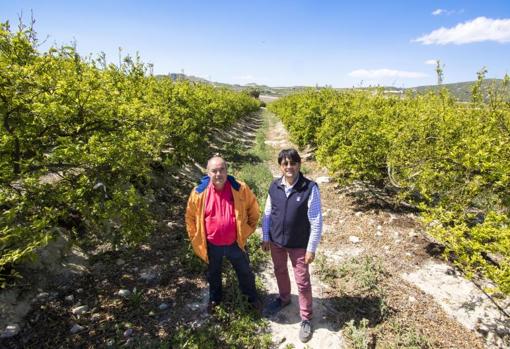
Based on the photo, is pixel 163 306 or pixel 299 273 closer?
pixel 299 273

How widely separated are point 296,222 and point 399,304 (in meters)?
2.52

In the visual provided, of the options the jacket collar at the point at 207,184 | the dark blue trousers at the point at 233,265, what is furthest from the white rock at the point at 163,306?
the jacket collar at the point at 207,184

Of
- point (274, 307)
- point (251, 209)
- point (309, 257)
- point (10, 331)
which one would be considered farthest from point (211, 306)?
point (10, 331)

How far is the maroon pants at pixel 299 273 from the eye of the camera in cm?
424

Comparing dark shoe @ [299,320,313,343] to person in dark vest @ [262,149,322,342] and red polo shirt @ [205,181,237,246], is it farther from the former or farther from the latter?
red polo shirt @ [205,181,237,246]

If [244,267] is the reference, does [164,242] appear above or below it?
below

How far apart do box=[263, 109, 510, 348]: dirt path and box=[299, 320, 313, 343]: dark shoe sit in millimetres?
70

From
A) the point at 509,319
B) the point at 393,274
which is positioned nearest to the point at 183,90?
the point at 393,274

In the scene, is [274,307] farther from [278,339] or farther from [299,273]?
[299,273]

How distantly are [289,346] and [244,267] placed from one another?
1.20 metres

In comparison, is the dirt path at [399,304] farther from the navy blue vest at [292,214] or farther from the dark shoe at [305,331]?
the navy blue vest at [292,214]

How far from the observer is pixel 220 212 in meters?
4.17

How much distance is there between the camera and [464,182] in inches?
232

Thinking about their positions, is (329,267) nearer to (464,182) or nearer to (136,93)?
(464,182)
